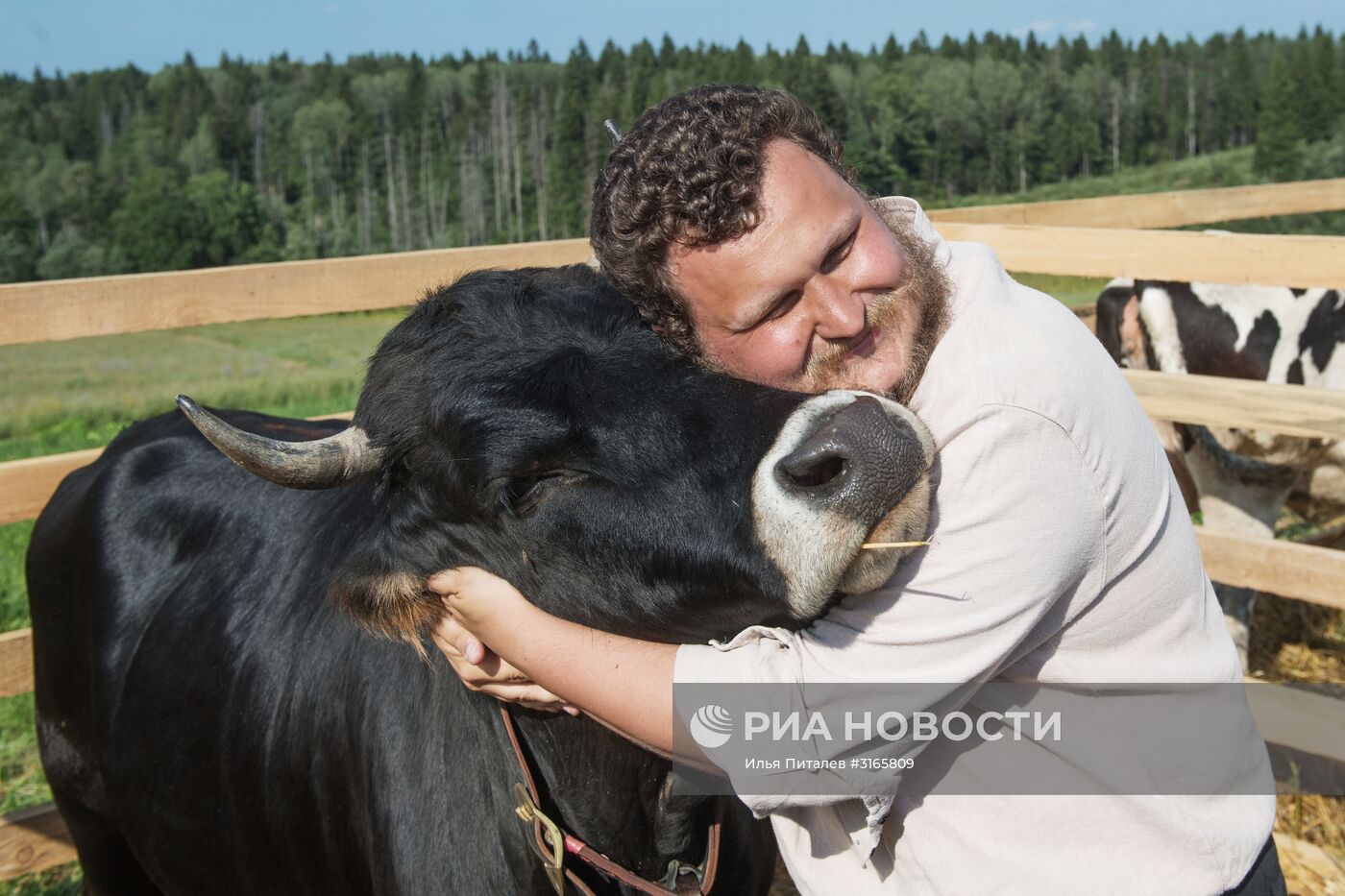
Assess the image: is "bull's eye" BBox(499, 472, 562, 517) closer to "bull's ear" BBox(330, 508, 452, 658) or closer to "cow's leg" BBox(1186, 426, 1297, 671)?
"bull's ear" BBox(330, 508, 452, 658)

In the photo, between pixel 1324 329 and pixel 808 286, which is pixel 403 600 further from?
pixel 1324 329

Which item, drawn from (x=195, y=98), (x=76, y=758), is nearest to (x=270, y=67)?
(x=195, y=98)

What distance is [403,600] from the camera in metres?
2.23

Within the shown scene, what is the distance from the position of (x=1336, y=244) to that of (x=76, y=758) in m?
4.33

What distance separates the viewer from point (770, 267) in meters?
1.85

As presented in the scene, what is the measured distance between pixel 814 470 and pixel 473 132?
224ft

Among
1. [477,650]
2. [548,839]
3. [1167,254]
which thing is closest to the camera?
[477,650]

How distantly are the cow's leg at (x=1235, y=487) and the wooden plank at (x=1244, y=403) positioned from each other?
1.32 meters

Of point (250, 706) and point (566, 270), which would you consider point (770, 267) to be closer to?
point (566, 270)

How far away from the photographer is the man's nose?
187 cm

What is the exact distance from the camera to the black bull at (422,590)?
192cm

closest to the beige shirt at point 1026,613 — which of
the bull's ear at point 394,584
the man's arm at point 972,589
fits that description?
the man's arm at point 972,589

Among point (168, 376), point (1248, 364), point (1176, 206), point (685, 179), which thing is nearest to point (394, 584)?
point (685, 179)

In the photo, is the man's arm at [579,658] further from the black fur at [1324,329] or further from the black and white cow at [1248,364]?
the black fur at [1324,329]
